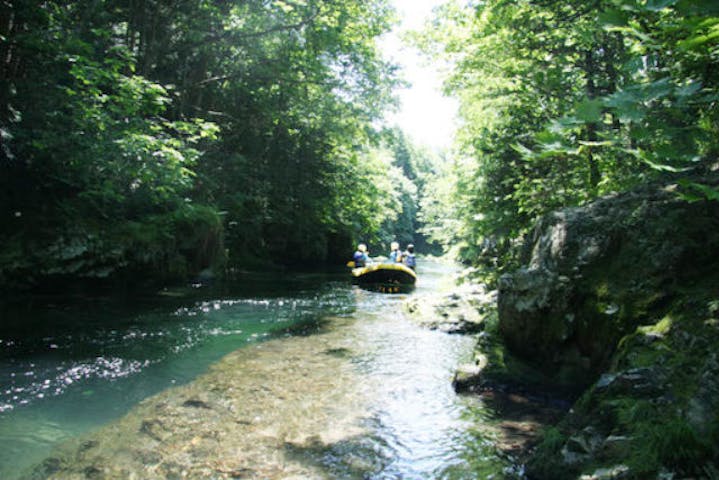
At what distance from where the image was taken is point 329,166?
24.1 metres

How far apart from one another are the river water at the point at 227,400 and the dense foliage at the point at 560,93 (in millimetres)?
3054

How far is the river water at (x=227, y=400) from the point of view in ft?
13.4

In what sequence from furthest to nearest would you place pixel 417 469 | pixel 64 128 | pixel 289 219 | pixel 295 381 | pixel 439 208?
pixel 439 208 < pixel 289 219 < pixel 64 128 < pixel 295 381 < pixel 417 469

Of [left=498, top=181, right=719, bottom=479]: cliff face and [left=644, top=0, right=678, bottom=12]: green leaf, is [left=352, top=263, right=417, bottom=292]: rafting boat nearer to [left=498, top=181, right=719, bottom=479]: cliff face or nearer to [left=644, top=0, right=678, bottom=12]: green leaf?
[left=498, top=181, right=719, bottom=479]: cliff face

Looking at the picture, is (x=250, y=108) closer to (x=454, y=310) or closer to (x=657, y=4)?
(x=454, y=310)

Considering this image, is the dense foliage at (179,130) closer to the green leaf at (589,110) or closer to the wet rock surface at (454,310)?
the wet rock surface at (454,310)

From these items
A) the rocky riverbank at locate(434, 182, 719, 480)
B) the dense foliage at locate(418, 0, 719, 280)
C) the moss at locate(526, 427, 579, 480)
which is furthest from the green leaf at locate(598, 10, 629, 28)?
the moss at locate(526, 427, 579, 480)

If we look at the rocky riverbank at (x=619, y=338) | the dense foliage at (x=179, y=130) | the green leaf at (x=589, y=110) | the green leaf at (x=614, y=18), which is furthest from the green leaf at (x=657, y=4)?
the dense foliage at (x=179, y=130)

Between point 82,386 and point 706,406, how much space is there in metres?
6.25

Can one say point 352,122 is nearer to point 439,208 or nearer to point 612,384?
point 439,208

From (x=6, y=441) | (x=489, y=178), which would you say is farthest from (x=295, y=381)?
(x=489, y=178)

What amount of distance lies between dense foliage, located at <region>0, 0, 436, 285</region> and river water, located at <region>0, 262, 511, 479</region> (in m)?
2.41

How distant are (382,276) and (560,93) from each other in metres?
10.1

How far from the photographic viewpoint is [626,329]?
15.6ft
